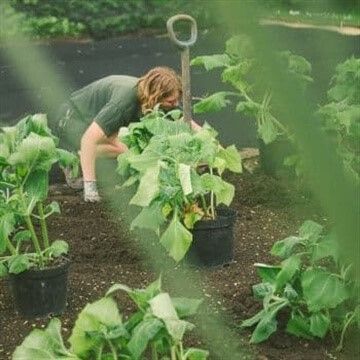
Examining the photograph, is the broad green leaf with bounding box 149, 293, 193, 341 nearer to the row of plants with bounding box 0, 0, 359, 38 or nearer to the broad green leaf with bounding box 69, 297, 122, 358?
the broad green leaf with bounding box 69, 297, 122, 358

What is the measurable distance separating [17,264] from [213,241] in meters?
0.89

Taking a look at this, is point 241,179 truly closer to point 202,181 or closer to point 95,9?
point 202,181

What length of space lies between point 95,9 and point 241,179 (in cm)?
429

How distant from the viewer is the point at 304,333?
8.73ft

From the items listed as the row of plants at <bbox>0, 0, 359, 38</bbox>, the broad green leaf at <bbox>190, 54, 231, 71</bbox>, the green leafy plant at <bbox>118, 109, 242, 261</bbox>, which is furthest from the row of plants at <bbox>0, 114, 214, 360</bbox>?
the row of plants at <bbox>0, 0, 359, 38</bbox>

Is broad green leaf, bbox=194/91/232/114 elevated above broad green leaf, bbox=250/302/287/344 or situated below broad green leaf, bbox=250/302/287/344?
above

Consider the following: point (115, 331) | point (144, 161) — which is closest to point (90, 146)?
point (144, 161)

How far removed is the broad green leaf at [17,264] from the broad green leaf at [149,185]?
0.39 meters

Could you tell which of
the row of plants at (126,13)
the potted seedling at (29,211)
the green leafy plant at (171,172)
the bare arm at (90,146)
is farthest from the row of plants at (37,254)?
the row of plants at (126,13)

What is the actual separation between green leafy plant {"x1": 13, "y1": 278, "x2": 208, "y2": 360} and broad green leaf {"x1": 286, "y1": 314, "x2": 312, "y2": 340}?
710 millimetres

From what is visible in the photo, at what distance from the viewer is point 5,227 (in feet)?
9.02

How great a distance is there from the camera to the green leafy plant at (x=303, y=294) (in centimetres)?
244

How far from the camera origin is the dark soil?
2.64 m

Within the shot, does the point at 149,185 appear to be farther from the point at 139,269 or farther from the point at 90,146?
the point at 90,146
